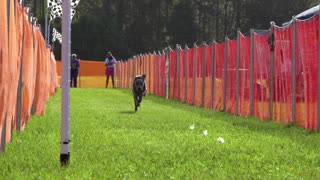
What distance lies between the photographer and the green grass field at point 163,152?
5.90m

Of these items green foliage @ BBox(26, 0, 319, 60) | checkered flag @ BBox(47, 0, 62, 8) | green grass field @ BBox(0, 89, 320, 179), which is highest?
green foliage @ BBox(26, 0, 319, 60)

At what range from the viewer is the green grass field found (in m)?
5.90

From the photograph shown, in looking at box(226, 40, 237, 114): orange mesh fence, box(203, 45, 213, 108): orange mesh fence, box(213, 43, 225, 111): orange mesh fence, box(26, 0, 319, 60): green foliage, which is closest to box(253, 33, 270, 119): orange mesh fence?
box(226, 40, 237, 114): orange mesh fence

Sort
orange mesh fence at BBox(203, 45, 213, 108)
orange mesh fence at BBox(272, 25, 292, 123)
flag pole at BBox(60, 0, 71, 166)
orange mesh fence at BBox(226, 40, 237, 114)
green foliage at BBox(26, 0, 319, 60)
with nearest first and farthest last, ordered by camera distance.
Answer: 1. flag pole at BBox(60, 0, 71, 166)
2. orange mesh fence at BBox(272, 25, 292, 123)
3. orange mesh fence at BBox(226, 40, 237, 114)
4. orange mesh fence at BBox(203, 45, 213, 108)
5. green foliage at BBox(26, 0, 319, 60)

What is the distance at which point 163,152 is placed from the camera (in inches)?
293

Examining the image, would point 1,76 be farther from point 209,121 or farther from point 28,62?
point 209,121

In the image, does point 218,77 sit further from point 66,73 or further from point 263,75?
point 66,73

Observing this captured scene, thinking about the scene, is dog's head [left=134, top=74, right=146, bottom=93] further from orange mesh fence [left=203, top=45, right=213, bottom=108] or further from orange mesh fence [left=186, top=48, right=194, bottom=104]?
orange mesh fence [left=186, top=48, right=194, bottom=104]

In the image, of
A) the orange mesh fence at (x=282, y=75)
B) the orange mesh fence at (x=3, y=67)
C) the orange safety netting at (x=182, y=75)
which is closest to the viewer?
the orange mesh fence at (x=3, y=67)

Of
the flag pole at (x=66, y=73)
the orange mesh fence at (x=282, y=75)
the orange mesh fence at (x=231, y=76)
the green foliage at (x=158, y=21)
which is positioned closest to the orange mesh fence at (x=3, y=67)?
the flag pole at (x=66, y=73)

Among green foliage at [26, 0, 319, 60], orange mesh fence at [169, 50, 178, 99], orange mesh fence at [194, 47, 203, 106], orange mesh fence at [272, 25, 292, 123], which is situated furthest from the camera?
green foliage at [26, 0, 319, 60]

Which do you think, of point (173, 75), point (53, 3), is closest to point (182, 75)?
point (173, 75)

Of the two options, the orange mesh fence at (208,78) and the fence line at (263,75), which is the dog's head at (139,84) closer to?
the fence line at (263,75)

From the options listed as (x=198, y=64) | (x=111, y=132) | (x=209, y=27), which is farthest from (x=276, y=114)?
(x=209, y=27)
